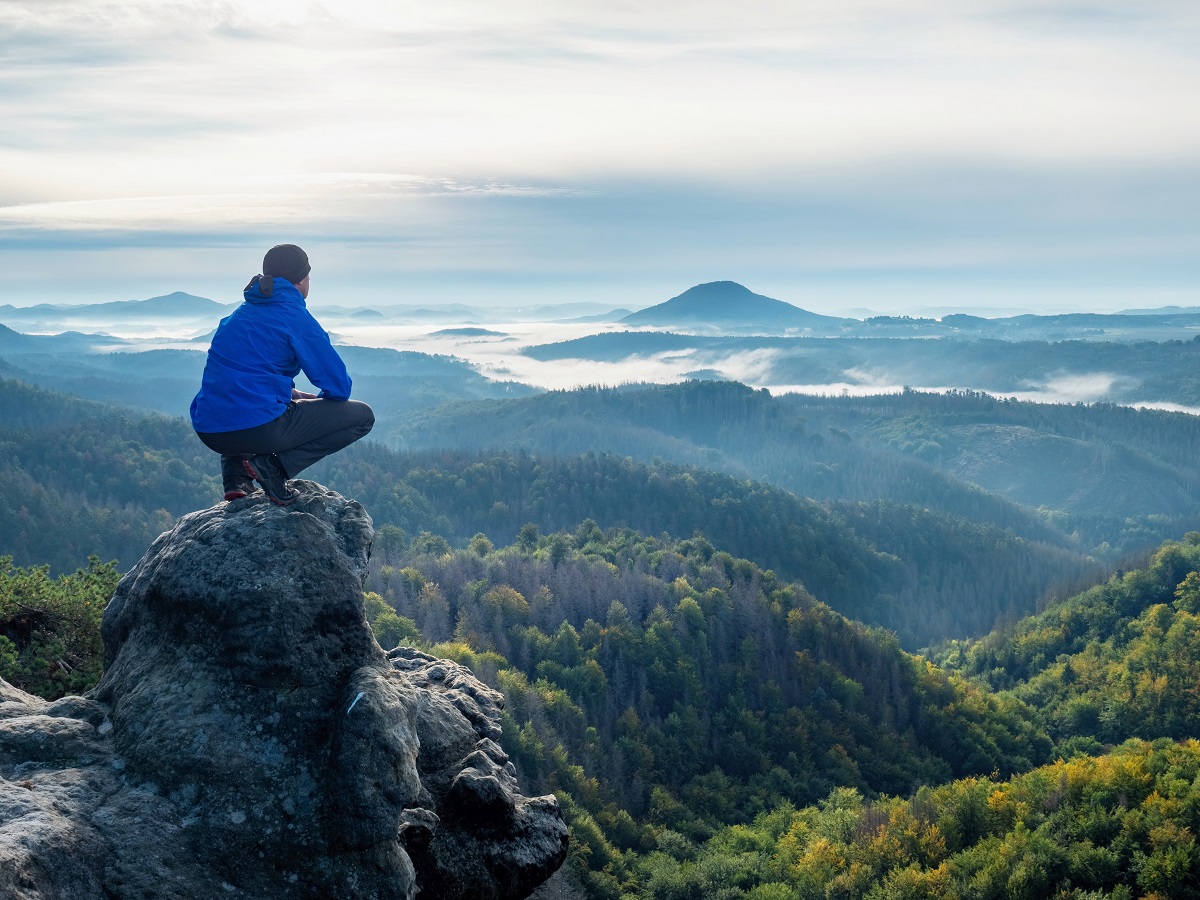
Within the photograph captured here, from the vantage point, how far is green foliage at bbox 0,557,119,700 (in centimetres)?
2588

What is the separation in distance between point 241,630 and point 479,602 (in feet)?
365

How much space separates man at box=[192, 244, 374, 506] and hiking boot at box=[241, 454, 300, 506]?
20mm

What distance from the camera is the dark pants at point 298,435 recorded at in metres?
18.8

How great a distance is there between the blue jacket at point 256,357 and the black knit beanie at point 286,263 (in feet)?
1.07

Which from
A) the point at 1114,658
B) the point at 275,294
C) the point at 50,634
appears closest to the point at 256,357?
A: the point at 275,294

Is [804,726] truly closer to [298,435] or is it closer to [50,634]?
[50,634]

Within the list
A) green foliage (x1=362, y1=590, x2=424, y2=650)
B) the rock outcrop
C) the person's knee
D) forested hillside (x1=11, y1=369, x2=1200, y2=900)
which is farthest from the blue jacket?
green foliage (x1=362, y1=590, x2=424, y2=650)

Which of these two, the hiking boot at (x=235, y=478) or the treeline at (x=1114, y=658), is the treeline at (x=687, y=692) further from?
the hiking boot at (x=235, y=478)

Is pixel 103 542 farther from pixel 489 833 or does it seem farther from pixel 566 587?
pixel 489 833

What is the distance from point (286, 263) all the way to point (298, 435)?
340cm

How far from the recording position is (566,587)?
5207 inches

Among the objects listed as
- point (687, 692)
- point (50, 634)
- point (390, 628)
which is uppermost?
point (50, 634)

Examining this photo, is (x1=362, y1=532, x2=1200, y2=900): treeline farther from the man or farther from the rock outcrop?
the man

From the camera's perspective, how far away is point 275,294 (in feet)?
61.2
